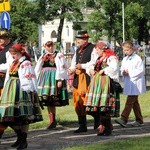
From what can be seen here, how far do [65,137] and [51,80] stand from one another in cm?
130

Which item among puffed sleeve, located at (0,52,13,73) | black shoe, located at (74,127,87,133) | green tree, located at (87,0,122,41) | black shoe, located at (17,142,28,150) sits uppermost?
green tree, located at (87,0,122,41)

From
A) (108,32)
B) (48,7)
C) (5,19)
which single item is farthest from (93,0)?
(5,19)

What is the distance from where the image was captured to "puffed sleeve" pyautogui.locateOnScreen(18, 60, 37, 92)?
26.3 ft

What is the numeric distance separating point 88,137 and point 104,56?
1.38 meters

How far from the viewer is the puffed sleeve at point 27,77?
8016 millimetres

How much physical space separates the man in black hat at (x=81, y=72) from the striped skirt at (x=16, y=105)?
1.80m

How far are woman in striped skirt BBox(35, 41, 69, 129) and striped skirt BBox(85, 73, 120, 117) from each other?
3.27 ft

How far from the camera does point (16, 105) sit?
803 centimetres

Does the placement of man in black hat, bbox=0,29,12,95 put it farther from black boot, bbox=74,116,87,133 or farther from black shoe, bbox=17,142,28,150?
black boot, bbox=74,116,87,133

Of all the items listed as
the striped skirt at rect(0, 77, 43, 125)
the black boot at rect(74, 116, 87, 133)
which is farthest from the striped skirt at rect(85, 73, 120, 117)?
A: the striped skirt at rect(0, 77, 43, 125)

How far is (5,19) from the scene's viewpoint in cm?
1669

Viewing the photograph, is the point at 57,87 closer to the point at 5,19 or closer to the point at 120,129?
the point at 120,129

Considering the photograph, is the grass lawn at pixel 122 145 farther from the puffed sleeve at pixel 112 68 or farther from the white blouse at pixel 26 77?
the puffed sleeve at pixel 112 68

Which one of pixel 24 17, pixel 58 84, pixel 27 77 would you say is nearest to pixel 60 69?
pixel 58 84
